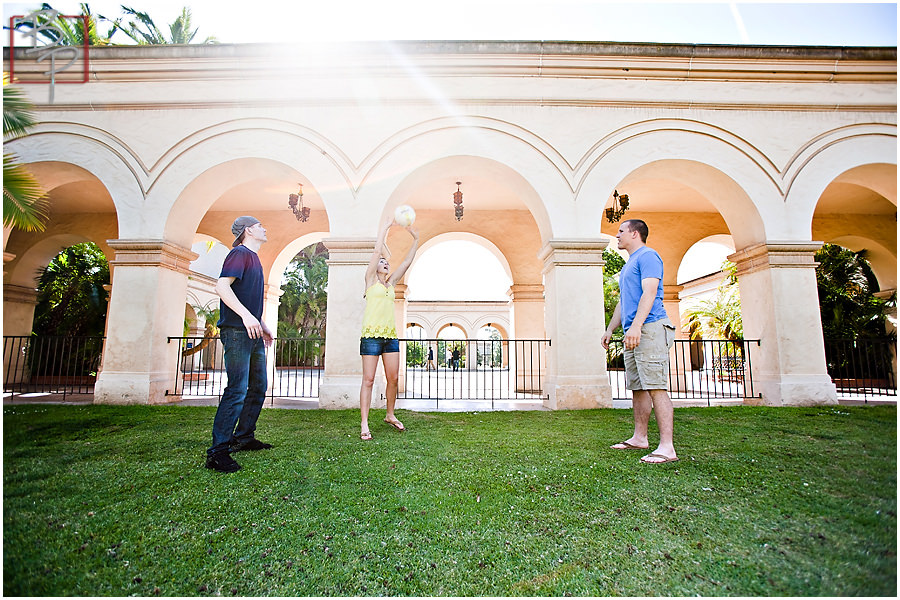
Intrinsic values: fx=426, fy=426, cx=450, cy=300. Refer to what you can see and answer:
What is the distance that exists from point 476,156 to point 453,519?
215 inches

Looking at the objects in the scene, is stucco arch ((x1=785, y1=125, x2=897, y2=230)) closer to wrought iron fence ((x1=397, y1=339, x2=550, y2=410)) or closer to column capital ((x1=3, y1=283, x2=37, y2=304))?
wrought iron fence ((x1=397, y1=339, x2=550, y2=410))

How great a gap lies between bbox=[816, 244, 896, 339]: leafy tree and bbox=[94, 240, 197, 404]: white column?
11209mm

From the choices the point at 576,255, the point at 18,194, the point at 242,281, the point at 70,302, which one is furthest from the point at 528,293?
the point at 70,302

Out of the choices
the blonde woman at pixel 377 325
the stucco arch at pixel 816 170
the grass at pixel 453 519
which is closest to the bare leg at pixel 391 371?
the blonde woman at pixel 377 325

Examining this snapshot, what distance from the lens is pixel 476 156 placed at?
638 cm

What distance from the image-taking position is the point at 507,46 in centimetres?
631

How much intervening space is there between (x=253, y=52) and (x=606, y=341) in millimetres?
6345

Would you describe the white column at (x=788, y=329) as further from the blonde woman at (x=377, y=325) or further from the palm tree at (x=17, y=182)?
the palm tree at (x=17, y=182)

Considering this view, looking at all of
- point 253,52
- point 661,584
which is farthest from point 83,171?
point 661,584

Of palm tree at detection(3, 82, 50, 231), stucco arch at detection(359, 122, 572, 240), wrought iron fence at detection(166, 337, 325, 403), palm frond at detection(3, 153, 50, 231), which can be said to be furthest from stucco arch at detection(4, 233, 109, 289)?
palm frond at detection(3, 153, 50, 231)

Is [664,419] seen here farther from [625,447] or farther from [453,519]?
[453,519]

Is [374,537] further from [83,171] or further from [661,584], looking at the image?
[83,171]

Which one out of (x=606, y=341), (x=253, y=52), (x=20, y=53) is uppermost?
(x=253, y=52)

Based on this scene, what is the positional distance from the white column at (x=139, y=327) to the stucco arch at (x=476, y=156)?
3252 mm
